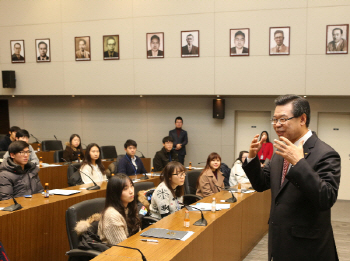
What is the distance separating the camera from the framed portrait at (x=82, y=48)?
30.7ft

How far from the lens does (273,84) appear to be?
796 centimetres

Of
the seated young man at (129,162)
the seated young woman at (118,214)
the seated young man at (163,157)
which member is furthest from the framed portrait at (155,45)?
the seated young woman at (118,214)

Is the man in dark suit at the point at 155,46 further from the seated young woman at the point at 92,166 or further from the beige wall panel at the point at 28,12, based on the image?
the seated young woman at the point at 92,166

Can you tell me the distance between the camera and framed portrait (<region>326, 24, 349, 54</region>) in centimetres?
746

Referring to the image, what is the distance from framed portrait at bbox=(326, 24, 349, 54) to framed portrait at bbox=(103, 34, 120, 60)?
4989 mm

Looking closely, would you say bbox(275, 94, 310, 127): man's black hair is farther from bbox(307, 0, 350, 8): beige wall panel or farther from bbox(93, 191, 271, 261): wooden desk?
bbox(307, 0, 350, 8): beige wall panel

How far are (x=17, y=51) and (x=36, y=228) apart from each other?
770 cm

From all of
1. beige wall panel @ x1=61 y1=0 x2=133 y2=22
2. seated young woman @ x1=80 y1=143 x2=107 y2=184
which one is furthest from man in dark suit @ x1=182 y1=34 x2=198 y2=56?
seated young woman @ x1=80 y1=143 x2=107 y2=184

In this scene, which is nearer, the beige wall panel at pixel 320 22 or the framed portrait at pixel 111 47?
the beige wall panel at pixel 320 22

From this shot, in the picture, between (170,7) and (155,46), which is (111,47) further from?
(170,7)

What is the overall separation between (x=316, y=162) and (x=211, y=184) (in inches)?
137

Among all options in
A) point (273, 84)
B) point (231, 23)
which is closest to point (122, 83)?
point (231, 23)

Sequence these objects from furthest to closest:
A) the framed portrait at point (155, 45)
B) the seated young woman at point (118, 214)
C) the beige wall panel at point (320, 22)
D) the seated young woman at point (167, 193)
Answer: the framed portrait at point (155, 45), the beige wall panel at point (320, 22), the seated young woman at point (167, 193), the seated young woman at point (118, 214)

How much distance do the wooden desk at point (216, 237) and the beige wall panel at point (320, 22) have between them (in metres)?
3.76
